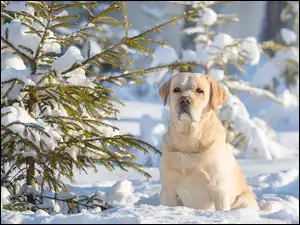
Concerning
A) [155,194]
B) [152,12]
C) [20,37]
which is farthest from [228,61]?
[152,12]

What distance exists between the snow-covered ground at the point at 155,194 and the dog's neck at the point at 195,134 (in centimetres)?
62

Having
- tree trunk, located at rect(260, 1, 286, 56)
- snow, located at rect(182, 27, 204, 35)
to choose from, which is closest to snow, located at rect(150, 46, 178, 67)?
snow, located at rect(182, 27, 204, 35)

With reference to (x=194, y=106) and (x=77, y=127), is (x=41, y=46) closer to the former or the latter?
(x=77, y=127)

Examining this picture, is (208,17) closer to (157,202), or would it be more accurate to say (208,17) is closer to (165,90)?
(157,202)

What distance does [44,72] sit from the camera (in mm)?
4812

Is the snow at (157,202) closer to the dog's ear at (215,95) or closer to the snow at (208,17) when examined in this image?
the dog's ear at (215,95)

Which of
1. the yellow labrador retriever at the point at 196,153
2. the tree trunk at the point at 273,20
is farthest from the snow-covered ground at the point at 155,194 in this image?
the tree trunk at the point at 273,20

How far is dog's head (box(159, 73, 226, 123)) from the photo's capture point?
435 cm

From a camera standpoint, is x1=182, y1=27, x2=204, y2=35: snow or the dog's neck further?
x1=182, y1=27, x2=204, y2=35: snow

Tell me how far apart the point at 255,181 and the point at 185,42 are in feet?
47.5

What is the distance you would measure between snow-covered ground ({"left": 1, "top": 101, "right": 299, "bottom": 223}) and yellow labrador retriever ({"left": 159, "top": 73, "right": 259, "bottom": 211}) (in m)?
0.42

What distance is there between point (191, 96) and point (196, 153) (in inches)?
18.6

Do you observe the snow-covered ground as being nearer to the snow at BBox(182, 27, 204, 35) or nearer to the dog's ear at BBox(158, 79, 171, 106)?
the dog's ear at BBox(158, 79, 171, 106)

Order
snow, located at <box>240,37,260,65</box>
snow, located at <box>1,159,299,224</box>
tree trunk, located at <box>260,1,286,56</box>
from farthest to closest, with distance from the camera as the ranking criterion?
tree trunk, located at <box>260,1,286,56</box> < snow, located at <box>240,37,260,65</box> < snow, located at <box>1,159,299,224</box>
